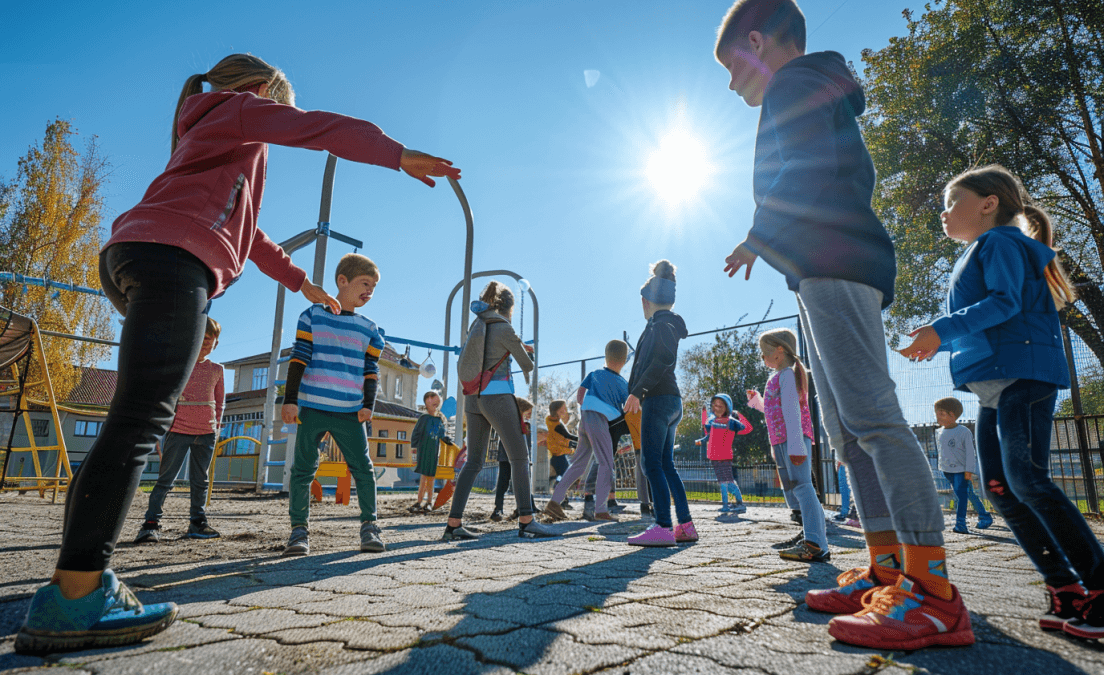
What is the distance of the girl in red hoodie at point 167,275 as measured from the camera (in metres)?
1.38

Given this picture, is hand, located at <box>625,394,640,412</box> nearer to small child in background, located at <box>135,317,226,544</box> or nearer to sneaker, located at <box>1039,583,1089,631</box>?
sneaker, located at <box>1039,583,1089,631</box>

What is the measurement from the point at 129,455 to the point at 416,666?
0.94 meters

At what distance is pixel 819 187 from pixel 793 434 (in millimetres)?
2766

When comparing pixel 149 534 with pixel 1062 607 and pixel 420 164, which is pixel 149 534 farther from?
pixel 1062 607

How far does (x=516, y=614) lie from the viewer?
1.66 meters

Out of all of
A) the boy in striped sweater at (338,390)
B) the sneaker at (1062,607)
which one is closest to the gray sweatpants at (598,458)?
the boy in striped sweater at (338,390)

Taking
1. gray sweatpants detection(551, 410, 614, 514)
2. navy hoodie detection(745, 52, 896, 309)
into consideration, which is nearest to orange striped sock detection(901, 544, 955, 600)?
navy hoodie detection(745, 52, 896, 309)

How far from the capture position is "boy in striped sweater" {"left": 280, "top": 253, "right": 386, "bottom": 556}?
352cm

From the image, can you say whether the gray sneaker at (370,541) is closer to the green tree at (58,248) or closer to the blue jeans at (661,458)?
the blue jeans at (661,458)

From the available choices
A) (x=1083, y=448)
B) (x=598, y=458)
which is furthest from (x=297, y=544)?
(x=1083, y=448)

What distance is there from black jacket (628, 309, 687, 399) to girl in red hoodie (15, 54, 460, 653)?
2271 millimetres

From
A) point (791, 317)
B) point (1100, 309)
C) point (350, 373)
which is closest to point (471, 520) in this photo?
point (350, 373)

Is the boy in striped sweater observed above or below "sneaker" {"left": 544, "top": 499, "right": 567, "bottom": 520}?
above

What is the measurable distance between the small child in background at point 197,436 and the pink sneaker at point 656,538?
3034 millimetres
